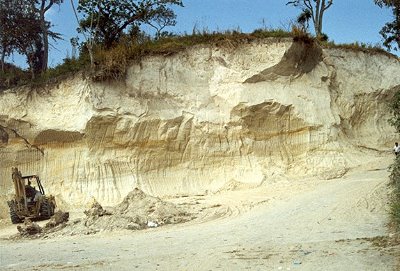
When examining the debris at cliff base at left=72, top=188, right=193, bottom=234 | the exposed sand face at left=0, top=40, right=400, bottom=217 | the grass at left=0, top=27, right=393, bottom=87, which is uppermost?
the grass at left=0, top=27, right=393, bottom=87

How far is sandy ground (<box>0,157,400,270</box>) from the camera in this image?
330 inches

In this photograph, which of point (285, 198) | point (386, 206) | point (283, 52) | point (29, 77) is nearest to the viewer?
point (386, 206)

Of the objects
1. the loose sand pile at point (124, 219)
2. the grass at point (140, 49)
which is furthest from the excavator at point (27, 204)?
the grass at point (140, 49)

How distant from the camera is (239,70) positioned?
2352 cm

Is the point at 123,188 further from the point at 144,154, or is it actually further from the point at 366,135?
the point at 366,135

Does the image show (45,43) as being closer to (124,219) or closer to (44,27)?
(44,27)

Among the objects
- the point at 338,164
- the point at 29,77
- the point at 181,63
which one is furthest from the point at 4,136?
the point at 338,164

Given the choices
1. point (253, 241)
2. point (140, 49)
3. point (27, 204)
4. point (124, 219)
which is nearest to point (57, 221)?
point (124, 219)

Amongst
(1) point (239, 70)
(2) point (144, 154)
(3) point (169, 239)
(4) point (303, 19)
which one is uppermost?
(4) point (303, 19)

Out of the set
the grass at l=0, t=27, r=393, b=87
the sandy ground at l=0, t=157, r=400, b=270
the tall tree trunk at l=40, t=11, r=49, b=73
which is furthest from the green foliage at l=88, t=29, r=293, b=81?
the sandy ground at l=0, t=157, r=400, b=270

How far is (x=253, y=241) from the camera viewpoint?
407 inches

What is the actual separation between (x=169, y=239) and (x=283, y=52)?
45.6ft

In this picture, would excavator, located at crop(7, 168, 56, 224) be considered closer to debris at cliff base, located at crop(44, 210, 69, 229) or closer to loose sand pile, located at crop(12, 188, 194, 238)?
Result: debris at cliff base, located at crop(44, 210, 69, 229)

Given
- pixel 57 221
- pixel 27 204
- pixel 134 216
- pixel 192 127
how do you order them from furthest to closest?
pixel 192 127 < pixel 27 204 < pixel 57 221 < pixel 134 216
